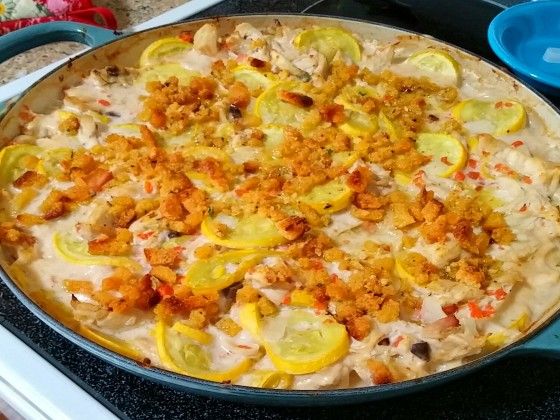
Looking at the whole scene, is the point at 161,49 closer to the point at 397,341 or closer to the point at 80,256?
the point at 80,256

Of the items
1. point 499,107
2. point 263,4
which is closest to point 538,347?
point 499,107

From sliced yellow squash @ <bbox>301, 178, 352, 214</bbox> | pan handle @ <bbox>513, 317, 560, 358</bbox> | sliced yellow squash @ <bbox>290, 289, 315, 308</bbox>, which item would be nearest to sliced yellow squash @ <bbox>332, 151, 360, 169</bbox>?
sliced yellow squash @ <bbox>301, 178, 352, 214</bbox>

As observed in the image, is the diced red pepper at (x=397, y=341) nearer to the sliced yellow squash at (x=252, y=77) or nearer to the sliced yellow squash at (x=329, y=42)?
the sliced yellow squash at (x=252, y=77)

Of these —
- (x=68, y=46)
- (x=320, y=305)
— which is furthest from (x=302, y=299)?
(x=68, y=46)

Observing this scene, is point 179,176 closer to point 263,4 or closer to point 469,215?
point 469,215

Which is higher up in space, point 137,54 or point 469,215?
point 137,54

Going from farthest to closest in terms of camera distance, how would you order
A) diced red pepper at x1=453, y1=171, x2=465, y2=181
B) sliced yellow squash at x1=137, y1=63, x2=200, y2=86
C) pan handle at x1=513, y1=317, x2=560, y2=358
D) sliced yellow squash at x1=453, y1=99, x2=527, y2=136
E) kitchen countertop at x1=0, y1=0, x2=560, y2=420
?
sliced yellow squash at x1=137, y1=63, x2=200, y2=86 < sliced yellow squash at x1=453, y1=99, x2=527, y2=136 < diced red pepper at x1=453, y1=171, x2=465, y2=181 < kitchen countertop at x1=0, y1=0, x2=560, y2=420 < pan handle at x1=513, y1=317, x2=560, y2=358

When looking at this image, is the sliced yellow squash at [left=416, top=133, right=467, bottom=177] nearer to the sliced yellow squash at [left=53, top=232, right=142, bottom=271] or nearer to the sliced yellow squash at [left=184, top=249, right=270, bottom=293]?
the sliced yellow squash at [left=184, top=249, right=270, bottom=293]
